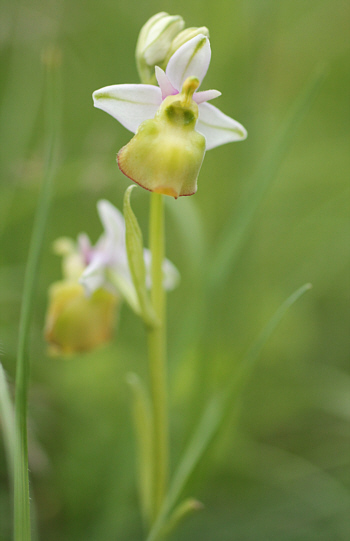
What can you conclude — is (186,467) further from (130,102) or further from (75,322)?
(130,102)

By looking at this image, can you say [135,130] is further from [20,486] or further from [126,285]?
[20,486]

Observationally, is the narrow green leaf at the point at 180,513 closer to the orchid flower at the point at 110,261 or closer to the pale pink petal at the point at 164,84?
the orchid flower at the point at 110,261

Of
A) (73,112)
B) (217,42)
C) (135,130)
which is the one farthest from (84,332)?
(217,42)

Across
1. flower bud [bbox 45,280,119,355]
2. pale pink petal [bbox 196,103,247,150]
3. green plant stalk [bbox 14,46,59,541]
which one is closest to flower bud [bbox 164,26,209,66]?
pale pink petal [bbox 196,103,247,150]

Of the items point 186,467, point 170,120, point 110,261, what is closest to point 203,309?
point 110,261

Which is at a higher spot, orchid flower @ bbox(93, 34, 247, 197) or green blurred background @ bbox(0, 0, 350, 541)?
orchid flower @ bbox(93, 34, 247, 197)

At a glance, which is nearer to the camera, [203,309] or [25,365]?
[25,365]

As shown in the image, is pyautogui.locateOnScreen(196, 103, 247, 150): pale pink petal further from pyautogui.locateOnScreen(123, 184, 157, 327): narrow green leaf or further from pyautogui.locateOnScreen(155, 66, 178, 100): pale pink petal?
pyautogui.locateOnScreen(123, 184, 157, 327): narrow green leaf
